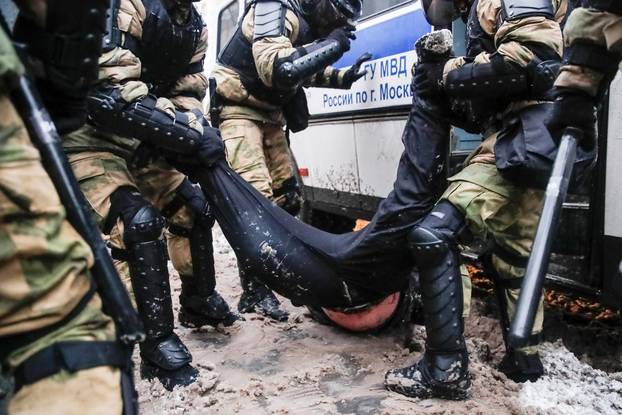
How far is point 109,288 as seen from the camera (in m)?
1.23

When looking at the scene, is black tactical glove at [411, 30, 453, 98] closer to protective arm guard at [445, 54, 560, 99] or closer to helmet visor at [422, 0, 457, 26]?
protective arm guard at [445, 54, 560, 99]

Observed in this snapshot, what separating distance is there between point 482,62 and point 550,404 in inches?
52.4

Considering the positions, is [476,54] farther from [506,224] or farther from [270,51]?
[270,51]

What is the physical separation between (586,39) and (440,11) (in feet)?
2.75

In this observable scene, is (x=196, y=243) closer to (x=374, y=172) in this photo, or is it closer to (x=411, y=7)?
(x=374, y=172)

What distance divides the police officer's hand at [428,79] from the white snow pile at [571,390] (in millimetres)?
1267

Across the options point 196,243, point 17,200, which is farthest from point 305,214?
point 17,200

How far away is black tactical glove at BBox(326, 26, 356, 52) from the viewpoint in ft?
11.5

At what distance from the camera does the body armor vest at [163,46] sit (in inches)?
107

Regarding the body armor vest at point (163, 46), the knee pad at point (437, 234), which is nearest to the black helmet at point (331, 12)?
the body armor vest at point (163, 46)

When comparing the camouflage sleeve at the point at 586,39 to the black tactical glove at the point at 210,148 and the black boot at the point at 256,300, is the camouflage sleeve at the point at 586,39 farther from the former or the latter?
the black boot at the point at 256,300

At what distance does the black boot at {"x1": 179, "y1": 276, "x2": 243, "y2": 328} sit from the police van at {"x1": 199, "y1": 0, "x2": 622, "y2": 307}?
45.6 inches

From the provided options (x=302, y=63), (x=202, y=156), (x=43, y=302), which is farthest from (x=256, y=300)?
(x=43, y=302)

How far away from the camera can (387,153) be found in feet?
11.5
